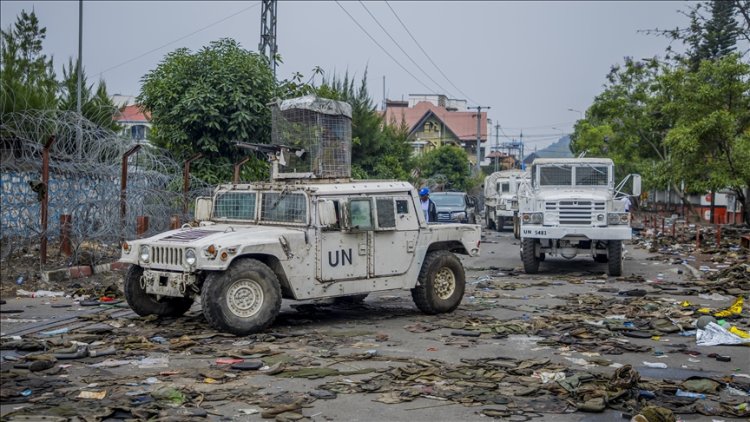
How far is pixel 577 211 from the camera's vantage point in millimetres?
17797

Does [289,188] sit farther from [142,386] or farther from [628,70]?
[628,70]

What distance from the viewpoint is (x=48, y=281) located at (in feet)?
44.9

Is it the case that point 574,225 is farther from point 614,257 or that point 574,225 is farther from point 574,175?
point 574,175

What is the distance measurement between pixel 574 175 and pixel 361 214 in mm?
9583

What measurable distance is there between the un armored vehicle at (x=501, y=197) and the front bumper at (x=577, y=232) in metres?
14.9

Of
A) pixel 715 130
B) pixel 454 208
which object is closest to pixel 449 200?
pixel 454 208

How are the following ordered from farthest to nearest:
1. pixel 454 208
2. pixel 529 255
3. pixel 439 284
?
1. pixel 454 208
2. pixel 529 255
3. pixel 439 284

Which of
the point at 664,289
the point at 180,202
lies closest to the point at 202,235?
the point at 180,202

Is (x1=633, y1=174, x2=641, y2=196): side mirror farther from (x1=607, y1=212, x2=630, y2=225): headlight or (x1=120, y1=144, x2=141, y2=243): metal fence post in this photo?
(x1=120, y1=144, x2=141, y2=243): metal fence post

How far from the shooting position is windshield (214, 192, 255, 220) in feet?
37.1

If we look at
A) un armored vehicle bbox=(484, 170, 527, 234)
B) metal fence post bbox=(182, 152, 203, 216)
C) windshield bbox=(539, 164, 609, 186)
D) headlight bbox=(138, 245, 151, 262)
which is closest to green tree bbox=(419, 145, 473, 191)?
un armored vehicle bbox=(484, 170, 527, 234)

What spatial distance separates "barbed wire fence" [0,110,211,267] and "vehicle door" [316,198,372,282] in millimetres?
5019

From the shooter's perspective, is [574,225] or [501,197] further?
[501,197]

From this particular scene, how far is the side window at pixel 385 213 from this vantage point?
1116 centimetres
